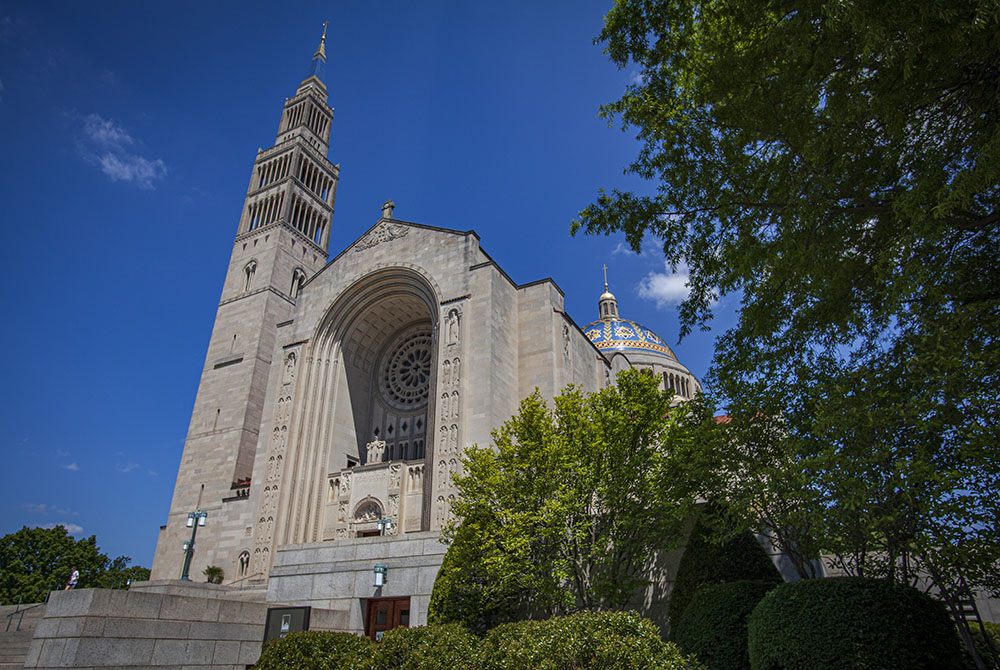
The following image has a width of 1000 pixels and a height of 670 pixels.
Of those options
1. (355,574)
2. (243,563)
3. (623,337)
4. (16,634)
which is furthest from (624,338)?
(16,634)

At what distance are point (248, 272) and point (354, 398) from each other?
1357 centimetres

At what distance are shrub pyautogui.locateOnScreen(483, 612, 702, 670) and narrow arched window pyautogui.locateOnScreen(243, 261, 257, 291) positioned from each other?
3302cm

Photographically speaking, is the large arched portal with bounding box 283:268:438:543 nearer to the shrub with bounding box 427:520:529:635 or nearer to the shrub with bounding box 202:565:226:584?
the shrub with bounding box 202:565:226:584

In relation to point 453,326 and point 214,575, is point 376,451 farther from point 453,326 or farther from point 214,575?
point 214,575

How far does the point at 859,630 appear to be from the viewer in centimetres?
785

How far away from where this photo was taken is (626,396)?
16328 millimetres

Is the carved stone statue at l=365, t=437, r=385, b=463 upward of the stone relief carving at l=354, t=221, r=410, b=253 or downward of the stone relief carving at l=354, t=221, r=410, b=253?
downward

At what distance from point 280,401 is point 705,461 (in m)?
20.7

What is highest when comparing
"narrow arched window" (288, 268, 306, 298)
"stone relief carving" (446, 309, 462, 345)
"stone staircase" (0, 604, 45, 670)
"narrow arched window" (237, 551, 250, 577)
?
"narrow arched window" (288, 268, 306, 298)

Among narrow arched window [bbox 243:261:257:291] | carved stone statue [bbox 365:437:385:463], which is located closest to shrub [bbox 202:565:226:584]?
carved stone statue [bbox 365:437:385:463]

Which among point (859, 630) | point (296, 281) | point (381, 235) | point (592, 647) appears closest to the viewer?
point (592, 647)

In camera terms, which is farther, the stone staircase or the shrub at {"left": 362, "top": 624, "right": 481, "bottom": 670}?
the stone staircase

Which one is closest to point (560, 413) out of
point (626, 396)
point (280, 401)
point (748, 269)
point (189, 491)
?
point (626, 396)

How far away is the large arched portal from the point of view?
78.7 ft
